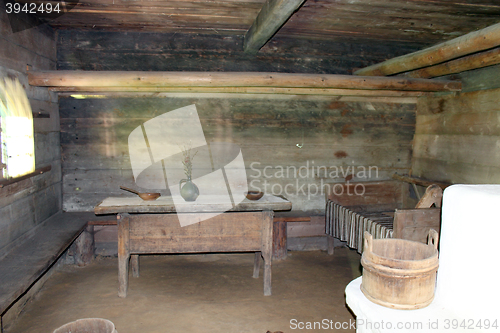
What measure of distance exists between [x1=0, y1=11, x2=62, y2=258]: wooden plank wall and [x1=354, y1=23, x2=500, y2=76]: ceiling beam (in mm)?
4599

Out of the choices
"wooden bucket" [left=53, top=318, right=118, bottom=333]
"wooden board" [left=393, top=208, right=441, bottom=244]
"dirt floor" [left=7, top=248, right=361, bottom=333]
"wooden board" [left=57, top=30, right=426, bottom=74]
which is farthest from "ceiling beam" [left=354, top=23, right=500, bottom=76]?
"wooden bucket" [left=53, top=318, right=118, bottom=333]

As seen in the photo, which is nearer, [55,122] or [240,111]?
[55,122]

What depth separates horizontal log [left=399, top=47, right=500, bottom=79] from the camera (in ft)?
13.0

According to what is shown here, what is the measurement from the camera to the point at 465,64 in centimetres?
431

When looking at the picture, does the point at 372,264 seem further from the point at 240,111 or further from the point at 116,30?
the point at 116,30

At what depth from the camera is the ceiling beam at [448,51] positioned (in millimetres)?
3164

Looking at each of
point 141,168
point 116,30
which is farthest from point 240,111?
point 116,30

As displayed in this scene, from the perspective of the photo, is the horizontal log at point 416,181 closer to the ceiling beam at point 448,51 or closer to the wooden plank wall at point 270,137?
the wooden plank wall at point 270,137

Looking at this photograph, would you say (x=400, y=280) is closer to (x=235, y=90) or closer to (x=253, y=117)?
(x=235, y=90)

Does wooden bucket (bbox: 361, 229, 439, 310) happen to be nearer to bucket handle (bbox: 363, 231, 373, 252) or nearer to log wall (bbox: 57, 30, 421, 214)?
bucket handle (bbox: 363, 231, 373, 252)

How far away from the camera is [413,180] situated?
571cm

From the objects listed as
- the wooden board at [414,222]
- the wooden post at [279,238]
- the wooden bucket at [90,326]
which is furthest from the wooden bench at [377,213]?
the wooden bucket at [90,326]

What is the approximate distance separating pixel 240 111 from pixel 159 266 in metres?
2.73

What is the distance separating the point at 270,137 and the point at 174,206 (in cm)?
218
